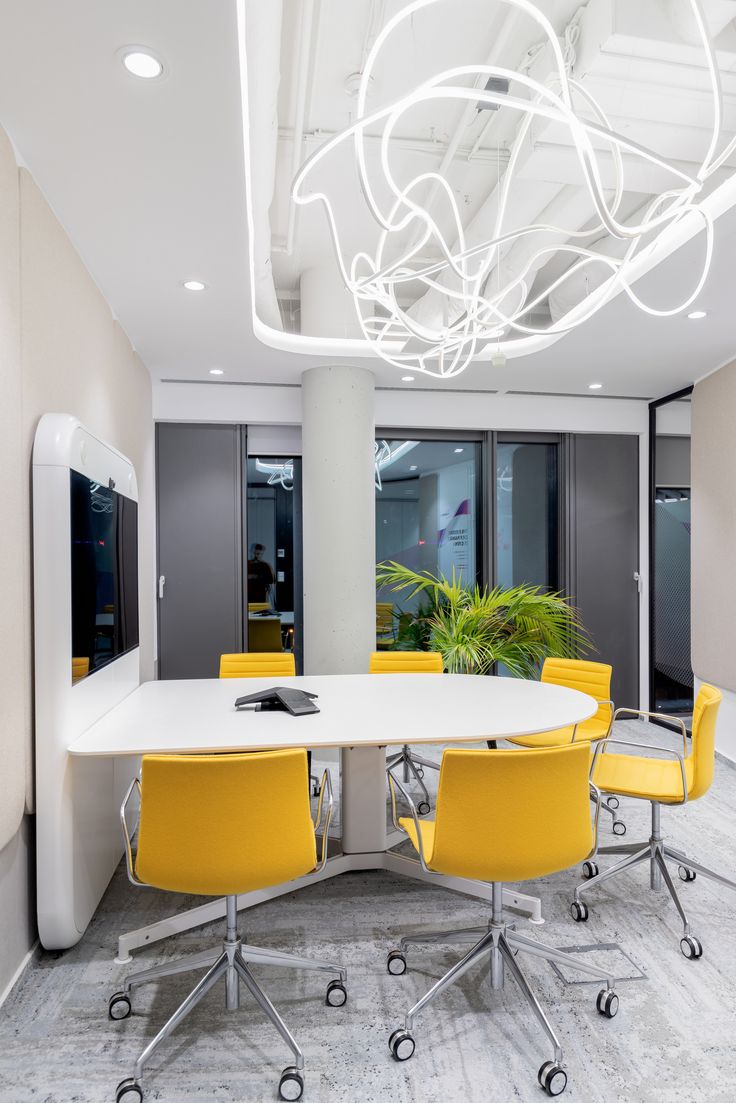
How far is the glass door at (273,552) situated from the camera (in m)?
5.51

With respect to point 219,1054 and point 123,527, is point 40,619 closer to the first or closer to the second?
point 123,527

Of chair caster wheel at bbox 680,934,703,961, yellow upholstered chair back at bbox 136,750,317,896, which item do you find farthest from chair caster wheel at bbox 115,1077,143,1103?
chair caster wheel at bbox 680,934,703,961

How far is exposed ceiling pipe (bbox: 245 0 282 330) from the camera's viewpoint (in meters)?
2.04

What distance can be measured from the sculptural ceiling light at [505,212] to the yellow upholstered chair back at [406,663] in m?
1.62

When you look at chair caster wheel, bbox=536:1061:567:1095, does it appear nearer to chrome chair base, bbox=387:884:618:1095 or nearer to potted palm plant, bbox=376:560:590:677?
chrome chair base, bbox=387:884:618:1095

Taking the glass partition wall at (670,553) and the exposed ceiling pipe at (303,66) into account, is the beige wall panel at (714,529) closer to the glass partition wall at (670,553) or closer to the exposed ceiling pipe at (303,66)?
the glass partition wall at (670,553)

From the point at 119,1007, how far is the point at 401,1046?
0.87 meters

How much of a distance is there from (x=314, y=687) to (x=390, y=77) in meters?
2.65

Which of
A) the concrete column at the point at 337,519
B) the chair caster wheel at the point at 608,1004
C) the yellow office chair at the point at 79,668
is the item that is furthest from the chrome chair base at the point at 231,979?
the concrete column at the point at 337,519

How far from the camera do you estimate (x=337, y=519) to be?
4.69m

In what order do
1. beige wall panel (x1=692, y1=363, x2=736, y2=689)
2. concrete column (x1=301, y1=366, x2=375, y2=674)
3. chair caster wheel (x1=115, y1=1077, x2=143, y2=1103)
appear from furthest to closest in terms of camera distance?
1. concrete column (x1=301, y1=366, x2=375, y2=674)
2. beige wall panel (x1=692, y1=363, x2=736, y2=689)
3. chair caster wheel (x1=115, y1=1077, x2=143, y2=1103)

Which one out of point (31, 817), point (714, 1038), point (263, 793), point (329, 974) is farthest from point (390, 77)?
point (714, 1038)

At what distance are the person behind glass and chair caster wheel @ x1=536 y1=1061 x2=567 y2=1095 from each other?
13.5 ft

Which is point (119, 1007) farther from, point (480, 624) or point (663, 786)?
point (480, 624)
